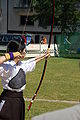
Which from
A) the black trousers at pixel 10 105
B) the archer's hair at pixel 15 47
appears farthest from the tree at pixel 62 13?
the black trousers at pixel 10 105

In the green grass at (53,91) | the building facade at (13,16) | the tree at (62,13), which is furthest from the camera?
the building facade at (13,16)

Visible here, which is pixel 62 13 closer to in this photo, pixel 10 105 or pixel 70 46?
pixel 70 46

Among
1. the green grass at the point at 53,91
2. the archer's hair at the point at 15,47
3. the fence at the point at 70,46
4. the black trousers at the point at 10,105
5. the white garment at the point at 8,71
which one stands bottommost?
the fence at the point at 70,46

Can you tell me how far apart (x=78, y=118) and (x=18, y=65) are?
113 inches

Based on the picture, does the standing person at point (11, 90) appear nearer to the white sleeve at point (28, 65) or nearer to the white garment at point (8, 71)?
the white garment at point (8, 71)

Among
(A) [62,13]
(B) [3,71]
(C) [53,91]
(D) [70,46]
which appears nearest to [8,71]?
(B) [3,71]

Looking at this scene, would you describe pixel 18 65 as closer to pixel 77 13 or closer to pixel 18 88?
pixel 18 88

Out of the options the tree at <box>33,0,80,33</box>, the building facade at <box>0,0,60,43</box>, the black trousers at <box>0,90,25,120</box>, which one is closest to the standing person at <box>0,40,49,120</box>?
the black trousers at <box>0,90,25,120</box>

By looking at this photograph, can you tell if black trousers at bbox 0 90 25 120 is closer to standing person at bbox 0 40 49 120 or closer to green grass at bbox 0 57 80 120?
standing person at bbox 0 40 49 120

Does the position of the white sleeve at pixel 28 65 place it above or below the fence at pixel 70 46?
above

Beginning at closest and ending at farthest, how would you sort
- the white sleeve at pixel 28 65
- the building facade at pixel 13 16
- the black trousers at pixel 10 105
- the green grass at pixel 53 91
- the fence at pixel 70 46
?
the black trousers at pixel 10 105 → the white sleeve at pixel 28 65 → the green grass at pixel 53 91 → the fence at pixel 70 46 → the building facade at pixel 13 16

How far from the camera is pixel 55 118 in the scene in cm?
213

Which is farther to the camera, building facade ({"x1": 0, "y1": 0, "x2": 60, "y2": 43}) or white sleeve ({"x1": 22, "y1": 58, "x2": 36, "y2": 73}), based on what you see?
building facade ({"x1": 0, "y1": 0, "x2": 60, "y2": 43})

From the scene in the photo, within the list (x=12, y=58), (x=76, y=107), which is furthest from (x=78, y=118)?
(x=12, y=58)
